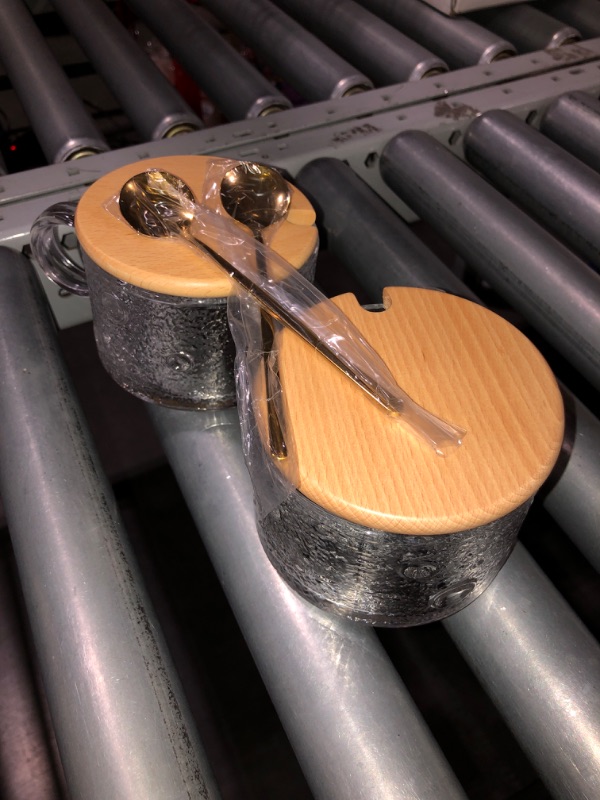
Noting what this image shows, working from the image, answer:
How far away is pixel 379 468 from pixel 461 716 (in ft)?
3.10

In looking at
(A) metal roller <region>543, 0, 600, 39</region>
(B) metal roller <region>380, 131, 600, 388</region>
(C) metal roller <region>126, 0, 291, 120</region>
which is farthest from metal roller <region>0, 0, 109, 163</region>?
(A) metal roller <region>543, 0, 600, 39</region>

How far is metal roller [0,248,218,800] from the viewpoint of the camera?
1.63ft

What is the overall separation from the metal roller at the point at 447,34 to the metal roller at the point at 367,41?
0.07 meters

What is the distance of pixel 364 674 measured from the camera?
56 centimetres

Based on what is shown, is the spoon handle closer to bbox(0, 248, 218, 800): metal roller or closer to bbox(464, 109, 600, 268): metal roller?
bbox(0, 248, 218, 800): metal roller

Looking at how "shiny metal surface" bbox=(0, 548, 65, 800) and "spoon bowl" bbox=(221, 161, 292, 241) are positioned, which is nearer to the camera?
"spoon bowl" bbox=(221, 161, 292, 241)

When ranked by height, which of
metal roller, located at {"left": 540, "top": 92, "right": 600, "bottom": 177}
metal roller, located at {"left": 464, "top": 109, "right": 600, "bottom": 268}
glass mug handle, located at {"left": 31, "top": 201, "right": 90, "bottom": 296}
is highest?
metal roller, located at {"left": 540, "top": 92, "right": 600, "bottom": 177}

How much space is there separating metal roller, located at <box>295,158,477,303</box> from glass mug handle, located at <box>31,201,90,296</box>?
1.07ft

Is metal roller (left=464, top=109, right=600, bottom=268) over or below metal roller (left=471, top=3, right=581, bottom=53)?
below

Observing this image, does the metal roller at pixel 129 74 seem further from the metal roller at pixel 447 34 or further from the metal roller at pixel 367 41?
the metal roller at pixel 447 34

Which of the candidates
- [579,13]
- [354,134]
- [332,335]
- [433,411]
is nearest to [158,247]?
[332,335]

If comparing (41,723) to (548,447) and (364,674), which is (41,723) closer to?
(364,674)

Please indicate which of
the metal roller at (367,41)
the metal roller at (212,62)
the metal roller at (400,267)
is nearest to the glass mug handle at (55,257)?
the metal roller at (400,267)

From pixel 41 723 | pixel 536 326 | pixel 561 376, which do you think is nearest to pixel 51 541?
pixel 536 326
